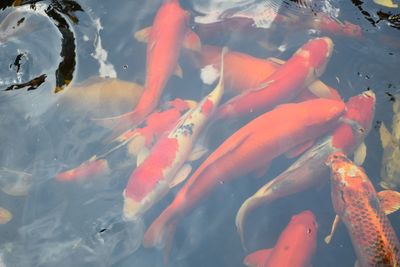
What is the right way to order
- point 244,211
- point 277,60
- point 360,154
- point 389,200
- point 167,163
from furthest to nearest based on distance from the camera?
point 277,60
point 360,154
point 167,163
point 244,211
point 389,200

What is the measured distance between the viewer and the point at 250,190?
10.2 ft

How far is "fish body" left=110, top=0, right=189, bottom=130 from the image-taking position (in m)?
3.33

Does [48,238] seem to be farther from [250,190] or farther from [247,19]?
[247,19]

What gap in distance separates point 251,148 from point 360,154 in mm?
857

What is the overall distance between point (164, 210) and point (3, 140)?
1.35 m

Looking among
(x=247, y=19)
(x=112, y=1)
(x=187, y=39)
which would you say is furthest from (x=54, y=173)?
(x=247, y=19)

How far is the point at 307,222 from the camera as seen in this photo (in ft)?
9.57

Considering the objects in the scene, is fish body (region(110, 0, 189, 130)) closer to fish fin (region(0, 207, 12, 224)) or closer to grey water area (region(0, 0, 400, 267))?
grey water area (region(0, 0, 400, 267))

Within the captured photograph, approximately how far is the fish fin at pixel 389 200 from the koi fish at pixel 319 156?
0.35 m

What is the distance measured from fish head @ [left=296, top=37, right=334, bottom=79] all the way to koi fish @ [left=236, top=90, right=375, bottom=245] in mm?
385

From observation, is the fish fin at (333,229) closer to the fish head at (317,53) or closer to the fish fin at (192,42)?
the fish head at (317,53)

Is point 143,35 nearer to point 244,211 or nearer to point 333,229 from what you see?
point 244,211

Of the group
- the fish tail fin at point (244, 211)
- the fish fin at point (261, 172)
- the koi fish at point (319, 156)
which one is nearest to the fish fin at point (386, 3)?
the koi fish at point (319, 156)

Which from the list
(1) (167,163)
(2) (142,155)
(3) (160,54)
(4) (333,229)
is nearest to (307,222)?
(4) (333,229)
